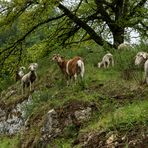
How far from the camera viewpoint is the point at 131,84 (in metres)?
15.8

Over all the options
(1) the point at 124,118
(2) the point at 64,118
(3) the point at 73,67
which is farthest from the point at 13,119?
(1) the point at 124,118

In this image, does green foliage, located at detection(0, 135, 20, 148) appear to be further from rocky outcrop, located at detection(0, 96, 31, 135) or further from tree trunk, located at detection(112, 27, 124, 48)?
tree trunk, located at detection(112, 27, 124, 48)

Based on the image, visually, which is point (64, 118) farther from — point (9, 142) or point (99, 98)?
point (9, 142)

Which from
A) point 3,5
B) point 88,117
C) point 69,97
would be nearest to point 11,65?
point 3,5

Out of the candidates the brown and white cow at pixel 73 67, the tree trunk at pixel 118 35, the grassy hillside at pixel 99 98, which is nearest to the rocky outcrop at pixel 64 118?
the grassy hillside at pixel 99 98

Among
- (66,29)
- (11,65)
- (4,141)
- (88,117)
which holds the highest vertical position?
(66,29)

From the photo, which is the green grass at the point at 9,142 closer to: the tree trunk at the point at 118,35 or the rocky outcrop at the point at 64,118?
the rocky outcrop at the point at 64,118

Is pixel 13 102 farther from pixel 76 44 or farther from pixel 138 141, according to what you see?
pixel 138 141

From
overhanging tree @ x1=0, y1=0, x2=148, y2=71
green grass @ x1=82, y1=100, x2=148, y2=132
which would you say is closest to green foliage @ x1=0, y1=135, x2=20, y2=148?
green grass @ x1=82, y1=100, x2=148, y2=132

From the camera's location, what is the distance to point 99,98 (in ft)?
49.2

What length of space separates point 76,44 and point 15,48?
4296 millimetres

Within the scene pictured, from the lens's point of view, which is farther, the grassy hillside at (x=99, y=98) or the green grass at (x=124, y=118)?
the grassy hillside at (x=99, y=98)

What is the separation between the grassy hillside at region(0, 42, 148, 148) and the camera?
12157 millimetres

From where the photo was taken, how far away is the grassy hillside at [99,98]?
1216cm
